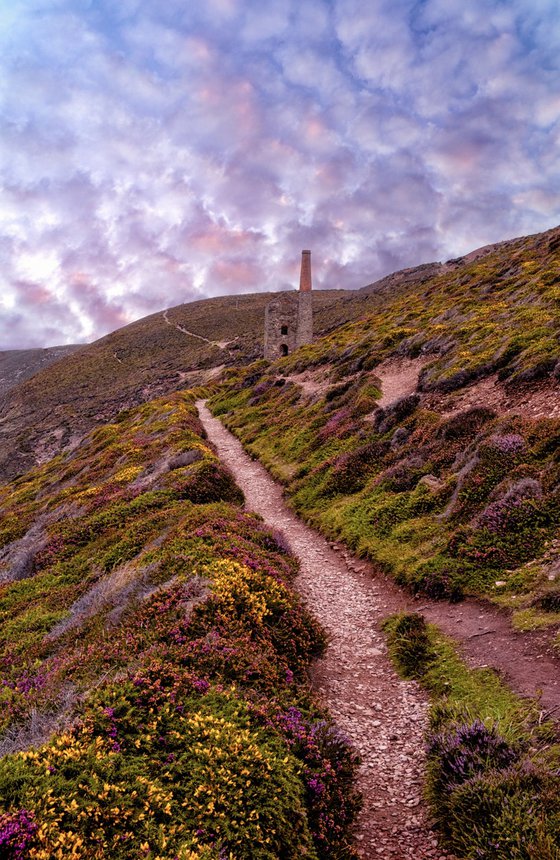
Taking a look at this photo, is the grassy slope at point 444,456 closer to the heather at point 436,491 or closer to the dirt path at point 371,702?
the heather at point 436,491

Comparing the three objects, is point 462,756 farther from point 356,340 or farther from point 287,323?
point 287,323

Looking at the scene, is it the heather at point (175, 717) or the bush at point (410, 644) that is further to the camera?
the bush at point (410, 644)

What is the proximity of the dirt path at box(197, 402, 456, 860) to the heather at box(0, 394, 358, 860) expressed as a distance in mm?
427

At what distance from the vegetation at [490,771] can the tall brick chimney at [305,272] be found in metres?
56.7

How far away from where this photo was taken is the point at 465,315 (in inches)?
1140

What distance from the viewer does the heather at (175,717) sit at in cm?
387

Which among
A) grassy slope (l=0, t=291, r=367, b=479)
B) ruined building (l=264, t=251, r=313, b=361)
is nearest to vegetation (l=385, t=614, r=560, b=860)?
ruined building (l=264, t=251, r=313, b=361)

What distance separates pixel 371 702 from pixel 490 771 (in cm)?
249

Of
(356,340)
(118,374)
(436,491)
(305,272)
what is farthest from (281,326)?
(118,374)

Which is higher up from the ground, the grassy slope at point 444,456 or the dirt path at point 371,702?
the grassy slope at point 444,456

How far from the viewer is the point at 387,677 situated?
743 centimetres

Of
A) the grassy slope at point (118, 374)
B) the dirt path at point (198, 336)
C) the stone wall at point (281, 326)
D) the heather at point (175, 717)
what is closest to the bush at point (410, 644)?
the heather at point (175, 717)

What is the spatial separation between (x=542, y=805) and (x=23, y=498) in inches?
1403

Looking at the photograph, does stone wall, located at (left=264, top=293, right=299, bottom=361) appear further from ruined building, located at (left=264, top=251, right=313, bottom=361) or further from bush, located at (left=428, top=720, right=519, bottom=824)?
bush, located at (left=428, top=720, right=519, bottom=824)
